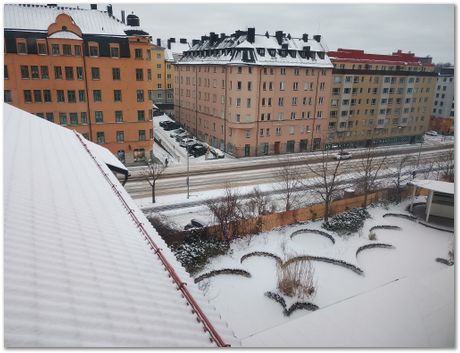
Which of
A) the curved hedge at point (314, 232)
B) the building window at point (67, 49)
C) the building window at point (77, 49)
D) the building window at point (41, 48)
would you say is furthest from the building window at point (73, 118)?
the curved hedge at point (314, 232)

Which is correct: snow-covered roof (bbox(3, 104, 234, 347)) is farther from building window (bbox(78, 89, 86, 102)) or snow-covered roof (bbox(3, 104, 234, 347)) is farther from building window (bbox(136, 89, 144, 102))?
building window (bbox(136, 89, 144, 102))

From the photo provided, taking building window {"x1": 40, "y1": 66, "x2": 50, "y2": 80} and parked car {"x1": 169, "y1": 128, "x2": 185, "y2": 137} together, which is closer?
Result: building window {"x1": 40, "y1": 66, "x2": 50, "y2": 80}

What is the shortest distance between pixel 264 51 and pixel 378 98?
24.0 metres

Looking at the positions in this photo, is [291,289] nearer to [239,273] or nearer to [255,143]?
[239,273]

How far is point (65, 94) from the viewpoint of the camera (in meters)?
35.8

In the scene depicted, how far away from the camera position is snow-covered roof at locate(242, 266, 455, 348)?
8031mm

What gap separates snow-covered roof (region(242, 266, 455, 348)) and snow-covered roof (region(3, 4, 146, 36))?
36.2 m

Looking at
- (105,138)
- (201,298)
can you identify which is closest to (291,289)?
(201,298)

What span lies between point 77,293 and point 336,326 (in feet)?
21.4

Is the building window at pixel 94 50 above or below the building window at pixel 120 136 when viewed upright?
above

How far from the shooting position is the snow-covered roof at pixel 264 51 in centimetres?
4434

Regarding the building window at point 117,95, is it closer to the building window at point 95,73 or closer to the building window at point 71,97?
the building window at point 95,73

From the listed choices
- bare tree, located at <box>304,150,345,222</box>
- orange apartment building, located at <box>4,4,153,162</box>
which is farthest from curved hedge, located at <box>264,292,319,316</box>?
orange apartment building, located at <box>4,4,153,162</box>

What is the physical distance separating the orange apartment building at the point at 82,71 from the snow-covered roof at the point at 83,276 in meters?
28.1
